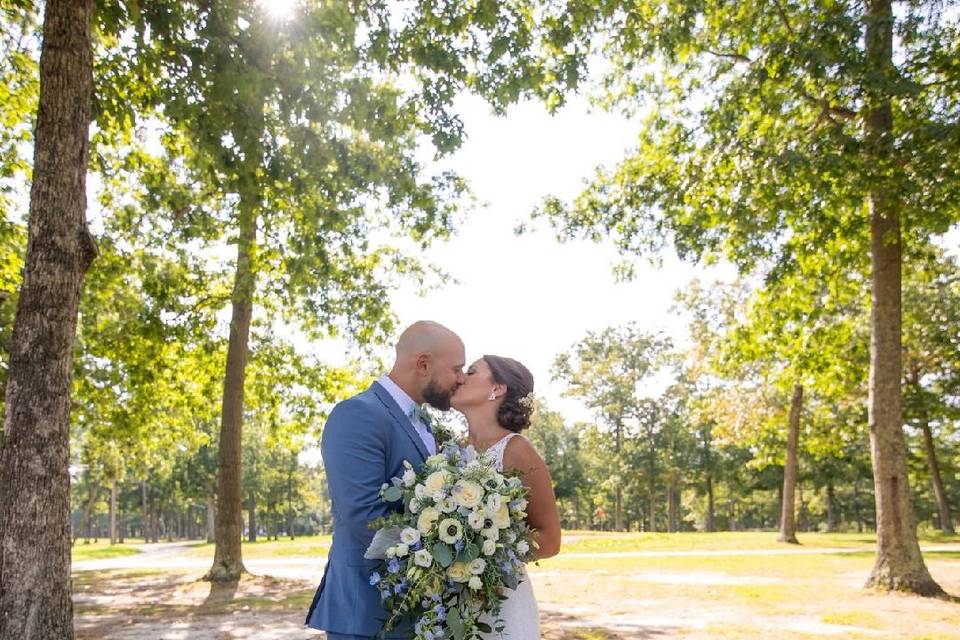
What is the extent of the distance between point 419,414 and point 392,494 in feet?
1.65

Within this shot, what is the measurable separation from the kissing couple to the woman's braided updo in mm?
168

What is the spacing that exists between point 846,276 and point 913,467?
35354mm

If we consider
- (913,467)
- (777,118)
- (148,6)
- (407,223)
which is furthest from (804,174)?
(913,467)

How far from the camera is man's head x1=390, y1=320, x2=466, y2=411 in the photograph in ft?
11.8

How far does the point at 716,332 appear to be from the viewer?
97.9 feet

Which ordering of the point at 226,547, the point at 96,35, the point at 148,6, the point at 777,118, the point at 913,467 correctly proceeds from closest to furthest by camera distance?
1. the point at 148,6
2. the point at 96,35
3. the point at 777,118
4. the point at 226,547
5. the point at 913,467

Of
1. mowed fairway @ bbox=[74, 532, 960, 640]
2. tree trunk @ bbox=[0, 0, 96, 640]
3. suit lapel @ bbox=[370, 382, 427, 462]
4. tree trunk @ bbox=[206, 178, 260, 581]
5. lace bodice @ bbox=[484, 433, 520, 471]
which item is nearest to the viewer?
suit lapel @ bbox=[370, 382, 427, 462]

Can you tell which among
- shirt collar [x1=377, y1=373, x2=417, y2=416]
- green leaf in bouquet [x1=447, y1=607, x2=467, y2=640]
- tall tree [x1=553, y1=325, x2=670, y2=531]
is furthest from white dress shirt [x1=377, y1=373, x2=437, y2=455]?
tall tree [x1=553, y1=325, x2=670, y2=531]

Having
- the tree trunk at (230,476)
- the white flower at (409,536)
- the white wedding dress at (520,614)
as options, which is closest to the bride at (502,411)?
the white wedding dress at (520,614)

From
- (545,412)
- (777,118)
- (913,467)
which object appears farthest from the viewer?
(545,412)

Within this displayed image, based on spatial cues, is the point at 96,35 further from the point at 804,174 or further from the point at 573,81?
the point at 804,174

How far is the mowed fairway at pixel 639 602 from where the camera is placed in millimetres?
9934

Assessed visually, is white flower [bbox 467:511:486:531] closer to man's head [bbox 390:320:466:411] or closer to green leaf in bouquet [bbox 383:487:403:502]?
green leaf in bouquet [bbox 383:487:403:502]

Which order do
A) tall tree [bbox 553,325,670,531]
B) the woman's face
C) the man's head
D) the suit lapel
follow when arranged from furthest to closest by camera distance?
tall tree [bbox 553,325,670,531], the woman's face, the man's head, the suit lapel
